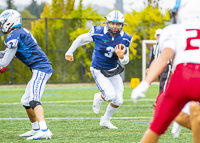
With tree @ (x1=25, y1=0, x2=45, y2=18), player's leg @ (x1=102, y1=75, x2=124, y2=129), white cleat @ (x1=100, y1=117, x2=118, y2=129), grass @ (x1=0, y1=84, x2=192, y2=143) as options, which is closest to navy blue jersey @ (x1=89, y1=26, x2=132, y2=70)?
player's leg @ (x1=102, y1=75, x2=124, y2=129)

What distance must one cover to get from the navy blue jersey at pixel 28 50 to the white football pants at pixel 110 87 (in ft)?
3.81

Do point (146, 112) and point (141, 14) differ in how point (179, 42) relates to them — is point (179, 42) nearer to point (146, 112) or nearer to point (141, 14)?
point (146, 112)

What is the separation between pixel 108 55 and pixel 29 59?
156 centimetres

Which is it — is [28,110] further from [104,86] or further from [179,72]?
[179,72]

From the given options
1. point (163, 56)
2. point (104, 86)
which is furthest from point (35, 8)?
point (163, 56)

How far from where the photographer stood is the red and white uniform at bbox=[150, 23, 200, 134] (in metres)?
2.80

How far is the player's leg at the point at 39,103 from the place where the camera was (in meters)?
4.88

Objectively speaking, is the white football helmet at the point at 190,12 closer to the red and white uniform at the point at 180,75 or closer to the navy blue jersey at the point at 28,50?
the red and white uniform at the point at 180,75

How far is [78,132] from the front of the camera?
553 centimetres

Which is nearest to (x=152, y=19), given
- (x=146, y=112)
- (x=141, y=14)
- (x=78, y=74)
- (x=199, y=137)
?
(x=141, y=14)

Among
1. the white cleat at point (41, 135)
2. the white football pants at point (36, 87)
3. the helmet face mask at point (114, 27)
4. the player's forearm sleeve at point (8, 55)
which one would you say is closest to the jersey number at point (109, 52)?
the helmet face mask at point (114, 27)

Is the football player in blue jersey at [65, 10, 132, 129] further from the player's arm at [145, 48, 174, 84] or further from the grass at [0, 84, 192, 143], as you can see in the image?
the player's arm at [145, 48, 174, 84]

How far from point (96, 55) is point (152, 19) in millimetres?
13861

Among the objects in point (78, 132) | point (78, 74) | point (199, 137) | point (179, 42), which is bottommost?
point (78, 74)
